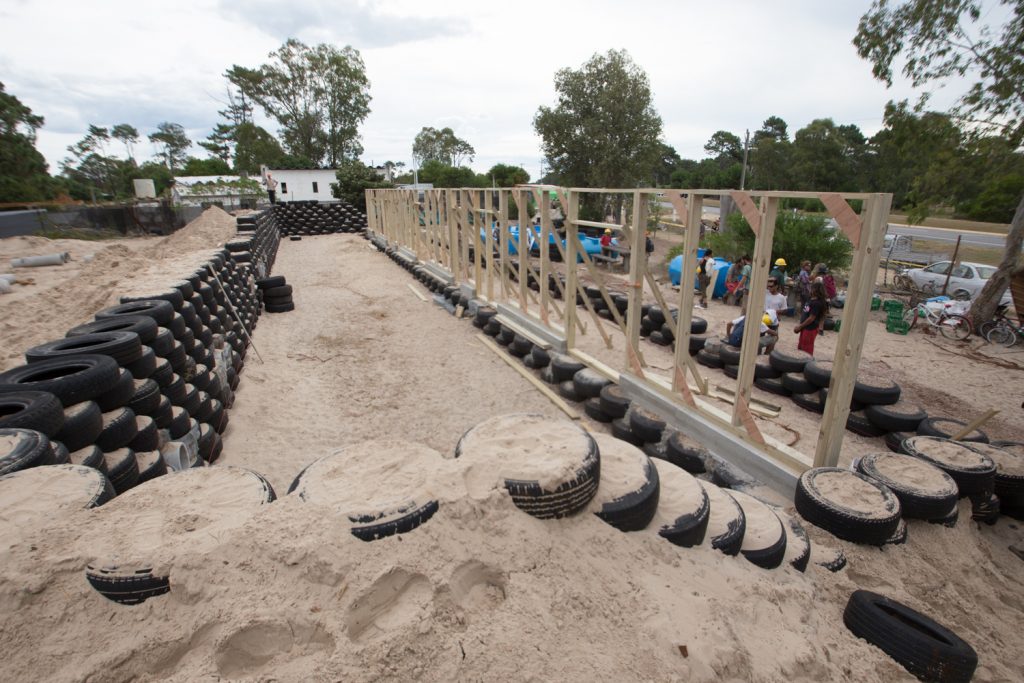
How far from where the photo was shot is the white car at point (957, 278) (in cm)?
1405

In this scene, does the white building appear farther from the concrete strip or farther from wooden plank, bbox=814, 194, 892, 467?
wooden plank, bbox=814, 194, 892, 467

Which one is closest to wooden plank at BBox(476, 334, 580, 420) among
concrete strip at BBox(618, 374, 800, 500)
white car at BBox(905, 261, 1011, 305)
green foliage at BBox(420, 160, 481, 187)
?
concrete strip at BBox(618, 374, 800, 500)

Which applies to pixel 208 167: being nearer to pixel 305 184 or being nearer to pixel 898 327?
pixel 305 184

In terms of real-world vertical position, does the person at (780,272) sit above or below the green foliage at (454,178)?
below

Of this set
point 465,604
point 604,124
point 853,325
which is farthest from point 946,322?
point 604,124

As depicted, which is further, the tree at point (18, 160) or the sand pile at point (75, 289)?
the tree at point (18, 160)

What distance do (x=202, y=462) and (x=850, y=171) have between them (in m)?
54.0

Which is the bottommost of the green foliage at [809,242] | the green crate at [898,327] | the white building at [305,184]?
Answer: the green crate at [898,327]

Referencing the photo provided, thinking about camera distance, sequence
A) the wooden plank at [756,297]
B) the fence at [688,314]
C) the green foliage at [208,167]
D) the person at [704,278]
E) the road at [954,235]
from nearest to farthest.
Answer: the fence at [688,314], the wooden plank at [756,297], the person at [704,278], the road at [954,235], the green foliage at [208,167]

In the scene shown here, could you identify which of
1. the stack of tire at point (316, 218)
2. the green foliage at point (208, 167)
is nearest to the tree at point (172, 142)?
the green foliage at point (208, 167)

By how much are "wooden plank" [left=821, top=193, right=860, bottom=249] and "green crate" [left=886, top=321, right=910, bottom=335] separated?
421 inches

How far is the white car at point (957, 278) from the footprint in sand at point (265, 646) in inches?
699

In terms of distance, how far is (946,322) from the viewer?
39.4ft

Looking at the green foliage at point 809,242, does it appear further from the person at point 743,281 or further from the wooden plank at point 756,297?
the wooden plank at point 756,297
